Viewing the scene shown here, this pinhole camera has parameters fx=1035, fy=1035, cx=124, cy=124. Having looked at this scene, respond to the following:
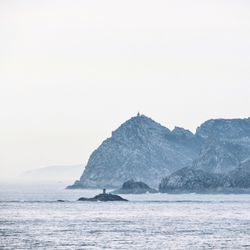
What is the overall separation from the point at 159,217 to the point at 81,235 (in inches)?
2019

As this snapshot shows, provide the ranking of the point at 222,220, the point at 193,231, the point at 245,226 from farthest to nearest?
the point at 222,220 < the point at 245,226 < the point at 193,231

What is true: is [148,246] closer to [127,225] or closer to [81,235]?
[81,235]

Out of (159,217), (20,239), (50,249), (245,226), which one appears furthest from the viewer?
(159,217)

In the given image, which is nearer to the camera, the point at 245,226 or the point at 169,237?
the point at 169,237

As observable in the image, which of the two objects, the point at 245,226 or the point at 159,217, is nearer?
the point at 245,226

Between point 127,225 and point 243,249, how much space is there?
152 feet

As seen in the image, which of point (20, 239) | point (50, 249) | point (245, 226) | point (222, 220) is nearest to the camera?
point (50, 249)

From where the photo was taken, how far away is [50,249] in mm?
119250

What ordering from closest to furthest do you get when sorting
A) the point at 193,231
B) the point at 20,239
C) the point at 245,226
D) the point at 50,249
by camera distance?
the point at 50,249
the point at 20,239
the point at 193,231
the point at 245,226

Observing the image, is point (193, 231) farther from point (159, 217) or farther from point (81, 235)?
point (159, 217)

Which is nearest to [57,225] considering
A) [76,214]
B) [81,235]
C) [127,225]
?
[127,225]

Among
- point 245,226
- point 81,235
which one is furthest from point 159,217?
point 81,235

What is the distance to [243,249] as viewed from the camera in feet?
394

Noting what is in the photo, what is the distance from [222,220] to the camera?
177 metres
